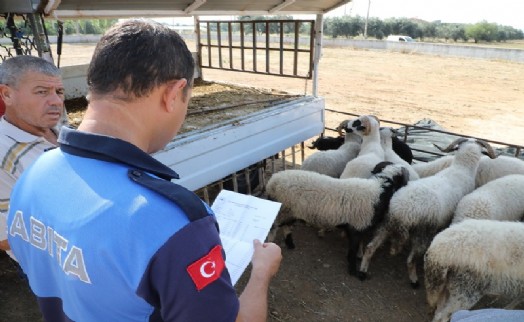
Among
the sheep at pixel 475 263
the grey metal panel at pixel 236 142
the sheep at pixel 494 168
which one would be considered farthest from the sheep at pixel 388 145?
the sheep at pixel 475 263

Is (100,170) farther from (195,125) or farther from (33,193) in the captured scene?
(195,125)

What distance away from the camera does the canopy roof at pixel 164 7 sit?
3.12m

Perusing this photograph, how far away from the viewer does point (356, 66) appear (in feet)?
75.8

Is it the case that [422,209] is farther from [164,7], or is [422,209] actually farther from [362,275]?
[164,7]

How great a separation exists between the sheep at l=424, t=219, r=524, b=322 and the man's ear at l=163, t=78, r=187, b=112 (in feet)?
9.84

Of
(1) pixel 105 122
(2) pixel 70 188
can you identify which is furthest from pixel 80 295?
(1) pixel 105 122

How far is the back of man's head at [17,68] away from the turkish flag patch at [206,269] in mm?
2044

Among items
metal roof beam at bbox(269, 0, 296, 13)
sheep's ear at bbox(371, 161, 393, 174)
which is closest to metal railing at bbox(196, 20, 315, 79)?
metal roof beam at bbox(269, 0, 296, 13)

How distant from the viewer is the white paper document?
61.0 inches

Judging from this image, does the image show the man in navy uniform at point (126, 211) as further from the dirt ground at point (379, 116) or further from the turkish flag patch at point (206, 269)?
the dirt ground at point (379, 116)

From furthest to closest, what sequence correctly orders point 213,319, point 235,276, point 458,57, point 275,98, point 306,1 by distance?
point 458,57
point 275,98
point 306,1
point 235,276
point 213,319

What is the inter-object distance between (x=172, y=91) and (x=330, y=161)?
459 cm

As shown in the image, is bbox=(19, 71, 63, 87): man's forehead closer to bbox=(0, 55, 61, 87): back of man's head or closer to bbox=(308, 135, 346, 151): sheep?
bbox=(0, 55, 61, 87): back of man's head

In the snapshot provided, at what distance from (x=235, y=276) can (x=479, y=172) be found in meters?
4.58
